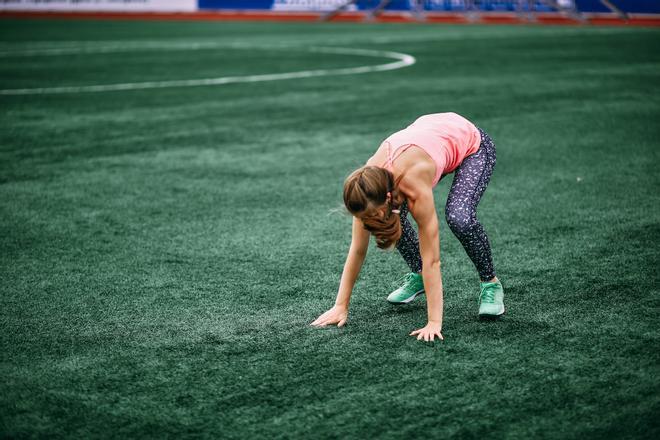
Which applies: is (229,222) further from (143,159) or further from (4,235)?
(143,159)

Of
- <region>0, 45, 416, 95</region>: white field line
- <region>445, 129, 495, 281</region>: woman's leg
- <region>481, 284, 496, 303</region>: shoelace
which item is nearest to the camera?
<region>445, 129, 495, 281</region>: woman's leg

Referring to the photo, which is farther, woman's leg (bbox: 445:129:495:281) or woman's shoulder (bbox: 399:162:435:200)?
woman's leg (bbox: 445:129:495:281)

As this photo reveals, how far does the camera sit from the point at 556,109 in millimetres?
8906

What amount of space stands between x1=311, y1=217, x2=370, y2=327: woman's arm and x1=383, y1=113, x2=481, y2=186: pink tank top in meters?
0.34

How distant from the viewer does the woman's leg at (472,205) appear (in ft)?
11.1

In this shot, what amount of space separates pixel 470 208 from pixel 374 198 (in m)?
0.69

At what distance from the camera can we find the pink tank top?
10.5 ft

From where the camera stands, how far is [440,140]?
3334mm

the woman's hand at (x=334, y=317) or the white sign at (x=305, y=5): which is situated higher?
the woman's hand at (x=334, y=317)

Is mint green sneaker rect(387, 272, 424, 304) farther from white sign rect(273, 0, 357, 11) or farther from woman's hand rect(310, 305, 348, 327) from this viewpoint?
white sign rect(273, 0, 357, 11)

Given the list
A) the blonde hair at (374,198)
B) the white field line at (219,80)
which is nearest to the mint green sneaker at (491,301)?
the blonde hair at (374,198)

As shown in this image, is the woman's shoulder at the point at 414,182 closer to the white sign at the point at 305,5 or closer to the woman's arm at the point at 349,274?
the woman's arm at the point at 349,274

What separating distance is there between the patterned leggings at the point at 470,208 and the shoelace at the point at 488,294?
0.06 m

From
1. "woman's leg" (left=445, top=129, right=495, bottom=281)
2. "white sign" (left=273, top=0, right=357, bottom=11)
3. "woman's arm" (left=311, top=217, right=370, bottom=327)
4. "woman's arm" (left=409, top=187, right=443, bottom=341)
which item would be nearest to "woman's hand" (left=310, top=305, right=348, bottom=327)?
"woman's arm" (left=311, top=217, right=370, bottom=327)
